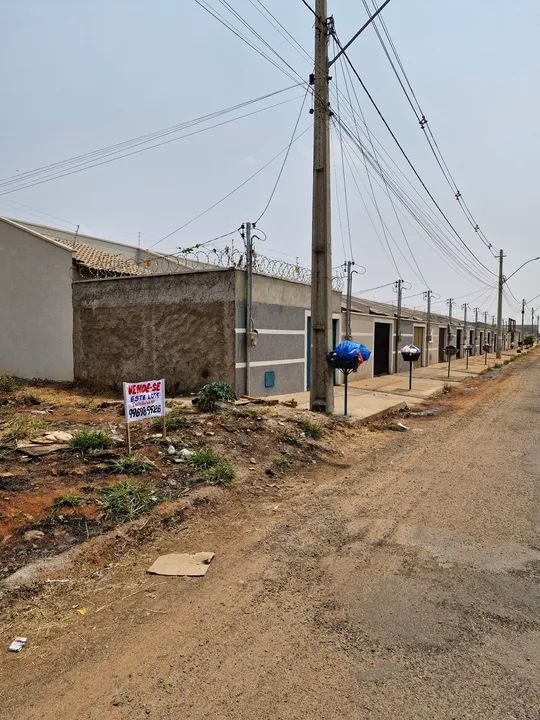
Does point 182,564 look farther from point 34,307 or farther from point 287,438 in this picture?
point 34,307

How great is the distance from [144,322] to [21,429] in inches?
244

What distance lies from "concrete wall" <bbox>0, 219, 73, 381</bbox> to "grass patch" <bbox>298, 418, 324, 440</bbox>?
9508 millimetres

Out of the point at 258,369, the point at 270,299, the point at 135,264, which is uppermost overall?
the point at 135,264

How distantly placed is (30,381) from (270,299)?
338 inches

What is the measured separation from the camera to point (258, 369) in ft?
41.2

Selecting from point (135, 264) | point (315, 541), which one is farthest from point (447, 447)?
point (135, 264)

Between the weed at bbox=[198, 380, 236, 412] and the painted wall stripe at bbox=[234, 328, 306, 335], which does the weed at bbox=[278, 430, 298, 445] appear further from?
the painted wall stripe at bbox=[234, 328, 306, 335]

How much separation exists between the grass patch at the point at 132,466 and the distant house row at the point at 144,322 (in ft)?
18.6

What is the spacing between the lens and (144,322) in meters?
13.4

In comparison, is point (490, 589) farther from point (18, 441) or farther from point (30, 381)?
point (30, 381)

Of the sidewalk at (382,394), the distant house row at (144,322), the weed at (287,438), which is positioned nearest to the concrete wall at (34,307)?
the distant house row at (144,322)

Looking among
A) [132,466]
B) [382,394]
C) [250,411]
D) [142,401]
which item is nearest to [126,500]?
[132,466]

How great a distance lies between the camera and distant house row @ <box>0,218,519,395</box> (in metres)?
12.1

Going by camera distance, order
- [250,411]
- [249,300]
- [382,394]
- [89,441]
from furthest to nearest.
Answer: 1. [382,394]
2. [249,300]
3. [250,411]
4. [89,441]
